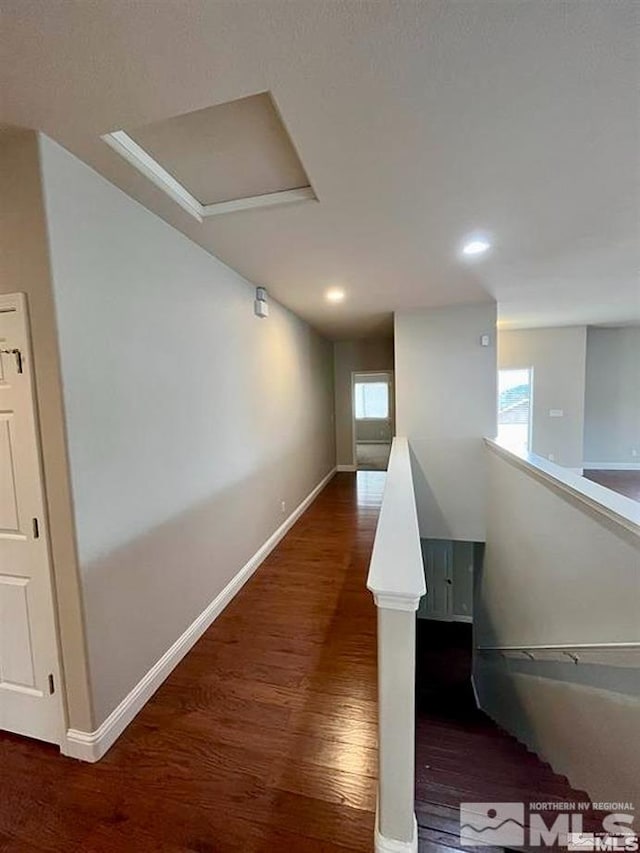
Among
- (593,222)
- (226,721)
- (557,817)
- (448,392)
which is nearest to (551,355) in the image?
(448,392)

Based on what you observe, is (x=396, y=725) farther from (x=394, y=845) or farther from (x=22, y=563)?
(x=22, y=563)

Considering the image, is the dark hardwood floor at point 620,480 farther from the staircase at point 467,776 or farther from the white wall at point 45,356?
the white wall at point 45,356

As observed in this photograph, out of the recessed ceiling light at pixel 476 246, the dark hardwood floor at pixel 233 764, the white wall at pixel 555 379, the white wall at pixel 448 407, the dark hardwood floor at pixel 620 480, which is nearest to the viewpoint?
the dark hardwood floor at pixel 233 764

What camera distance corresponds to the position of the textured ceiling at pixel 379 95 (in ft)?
3.35

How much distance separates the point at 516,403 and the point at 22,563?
770cm

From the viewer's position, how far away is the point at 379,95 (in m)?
1.29

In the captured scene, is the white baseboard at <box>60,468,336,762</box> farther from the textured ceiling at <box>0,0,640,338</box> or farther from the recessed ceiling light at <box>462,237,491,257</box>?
the recessed ceiling light at <box>462,237,491,257</box>

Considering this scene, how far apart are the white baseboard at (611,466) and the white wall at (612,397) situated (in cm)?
2

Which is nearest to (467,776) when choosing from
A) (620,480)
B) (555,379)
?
(620,480)

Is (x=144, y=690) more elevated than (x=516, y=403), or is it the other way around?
(x=516, y=403)

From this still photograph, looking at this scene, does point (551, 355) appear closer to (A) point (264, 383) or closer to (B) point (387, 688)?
(A) point (264, 383)

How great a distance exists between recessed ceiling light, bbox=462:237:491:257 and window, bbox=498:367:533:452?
493 centimetres

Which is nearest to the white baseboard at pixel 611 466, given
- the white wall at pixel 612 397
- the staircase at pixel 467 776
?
the white wall at pixel 612 397

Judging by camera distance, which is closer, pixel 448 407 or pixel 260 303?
pixel 260 303
